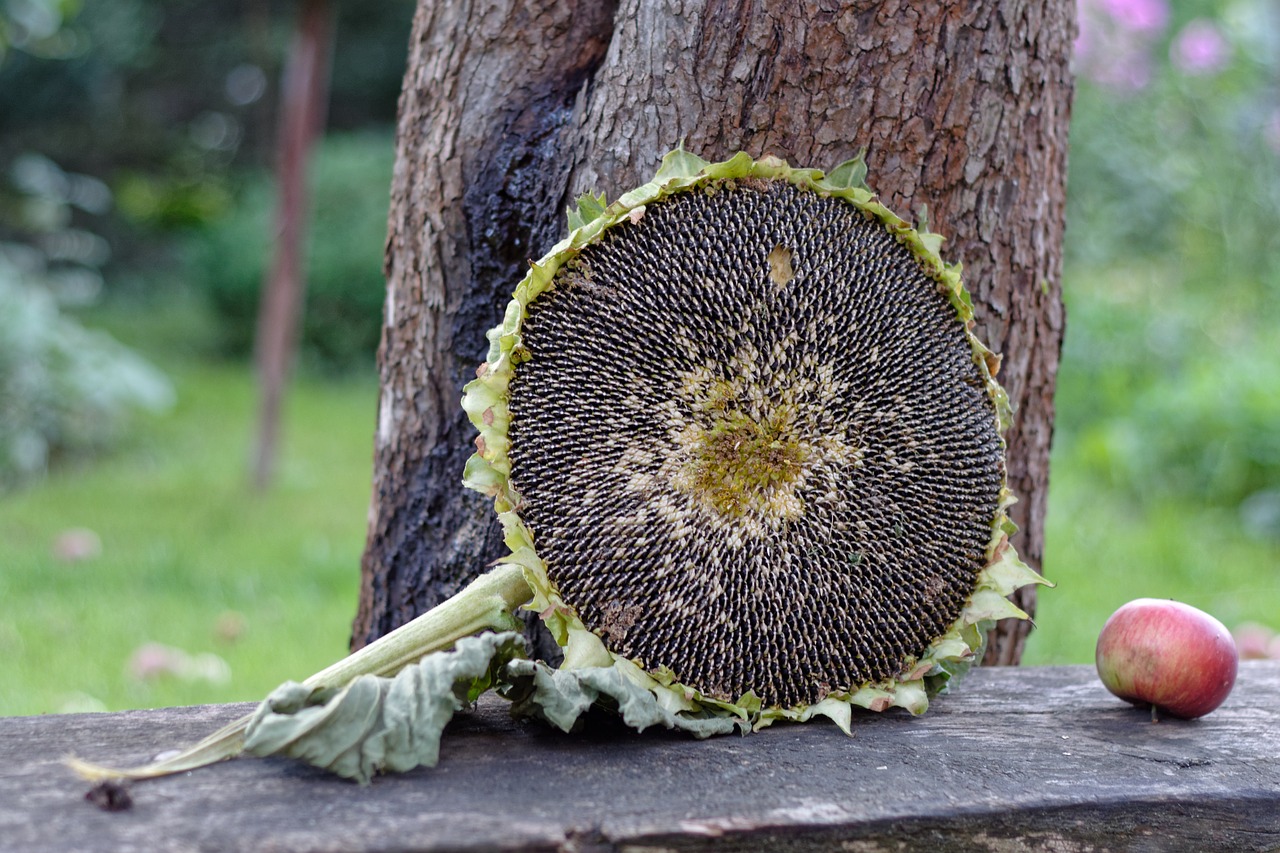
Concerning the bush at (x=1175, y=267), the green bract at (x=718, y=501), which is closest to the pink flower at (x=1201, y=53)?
the bush at (x=1175, y=267)

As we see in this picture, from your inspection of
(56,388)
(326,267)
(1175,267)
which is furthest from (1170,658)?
(326,267)

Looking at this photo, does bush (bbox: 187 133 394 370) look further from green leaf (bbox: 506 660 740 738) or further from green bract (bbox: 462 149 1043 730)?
green leaf (bbox: 506 660 740 738)

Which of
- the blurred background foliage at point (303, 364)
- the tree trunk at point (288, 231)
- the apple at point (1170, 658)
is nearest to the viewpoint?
the apple at point (1170, 658)

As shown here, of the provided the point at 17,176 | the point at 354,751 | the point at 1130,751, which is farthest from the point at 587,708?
the point at 17,176

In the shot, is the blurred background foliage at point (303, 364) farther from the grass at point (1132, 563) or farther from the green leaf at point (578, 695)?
the green leaf at point (578, 695)

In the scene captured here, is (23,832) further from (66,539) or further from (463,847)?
(66,539)

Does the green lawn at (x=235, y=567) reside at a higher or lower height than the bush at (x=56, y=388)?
lower
